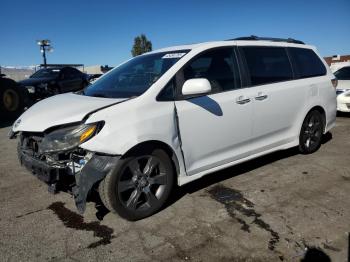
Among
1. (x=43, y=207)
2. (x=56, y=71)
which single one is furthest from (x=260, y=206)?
(x=56, y=71)

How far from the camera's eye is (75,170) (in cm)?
326

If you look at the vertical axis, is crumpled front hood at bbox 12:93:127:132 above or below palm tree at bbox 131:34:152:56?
below

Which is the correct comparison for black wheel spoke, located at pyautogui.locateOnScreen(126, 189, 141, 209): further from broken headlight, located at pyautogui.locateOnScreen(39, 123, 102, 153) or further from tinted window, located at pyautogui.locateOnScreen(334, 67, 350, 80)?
tinted window, located at pyautogui.locateOnScreen(334, 67, 350, 80)

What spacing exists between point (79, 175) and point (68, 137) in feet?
1.17

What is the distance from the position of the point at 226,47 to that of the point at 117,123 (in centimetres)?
184

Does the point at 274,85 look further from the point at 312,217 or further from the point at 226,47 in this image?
the point at 312,217

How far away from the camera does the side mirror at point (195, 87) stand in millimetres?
3516

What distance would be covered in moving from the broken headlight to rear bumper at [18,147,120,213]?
0.18 metres

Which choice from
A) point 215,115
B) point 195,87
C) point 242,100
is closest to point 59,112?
point 195,87

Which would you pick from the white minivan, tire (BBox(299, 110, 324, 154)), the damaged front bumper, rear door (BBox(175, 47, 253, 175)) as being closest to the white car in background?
tire (BBox(299, 110, 324, 154))

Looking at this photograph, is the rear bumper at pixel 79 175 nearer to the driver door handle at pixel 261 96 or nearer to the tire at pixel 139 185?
the tire at pixel 139 185

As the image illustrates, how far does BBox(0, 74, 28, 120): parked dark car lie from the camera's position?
9.63 metres

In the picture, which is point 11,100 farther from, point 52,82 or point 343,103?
point 343,103

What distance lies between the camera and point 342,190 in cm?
411
